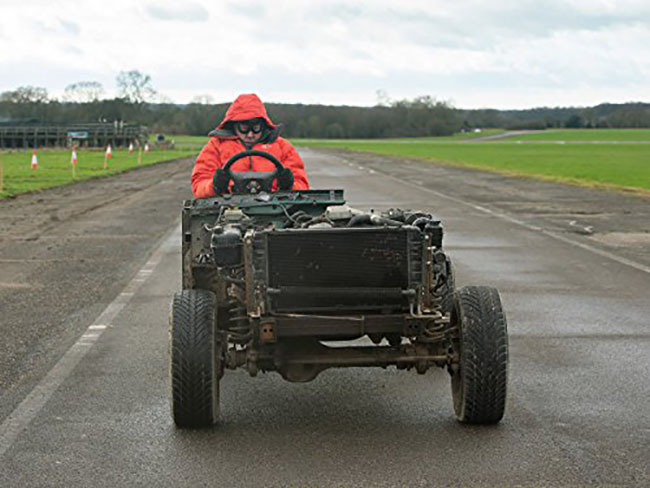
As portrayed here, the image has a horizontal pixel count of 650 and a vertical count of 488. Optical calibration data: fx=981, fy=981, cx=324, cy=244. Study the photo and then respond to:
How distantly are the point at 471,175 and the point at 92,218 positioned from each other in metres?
20.5

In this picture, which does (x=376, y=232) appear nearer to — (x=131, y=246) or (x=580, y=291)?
(x=580, y=291)

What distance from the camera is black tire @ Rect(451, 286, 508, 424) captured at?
5.05 metres

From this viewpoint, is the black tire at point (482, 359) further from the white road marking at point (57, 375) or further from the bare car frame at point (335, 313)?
the white road marking at point (57, 375)

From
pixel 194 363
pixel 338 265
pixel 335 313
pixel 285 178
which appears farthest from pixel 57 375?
pixel 338 265

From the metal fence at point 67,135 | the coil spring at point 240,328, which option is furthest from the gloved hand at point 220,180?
the metal fence at point 67,135

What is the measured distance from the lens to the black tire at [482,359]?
505 cm

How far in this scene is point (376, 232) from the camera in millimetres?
4836

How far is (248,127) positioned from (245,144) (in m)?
0.14

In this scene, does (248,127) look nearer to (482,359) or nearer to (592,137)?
→ (482,359)

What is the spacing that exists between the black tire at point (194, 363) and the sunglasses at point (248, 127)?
9.40ft

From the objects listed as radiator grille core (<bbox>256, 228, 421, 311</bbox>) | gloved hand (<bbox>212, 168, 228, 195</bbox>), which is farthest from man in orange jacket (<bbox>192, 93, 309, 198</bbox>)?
radiator grille core (<bbox>256, 228, 421, 311</bbox>)

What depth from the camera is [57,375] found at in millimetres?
6363

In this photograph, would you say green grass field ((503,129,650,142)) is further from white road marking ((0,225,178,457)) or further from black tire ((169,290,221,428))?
black tire ((169,290,221,428))

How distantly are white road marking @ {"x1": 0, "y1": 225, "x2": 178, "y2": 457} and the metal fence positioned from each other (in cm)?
8204
